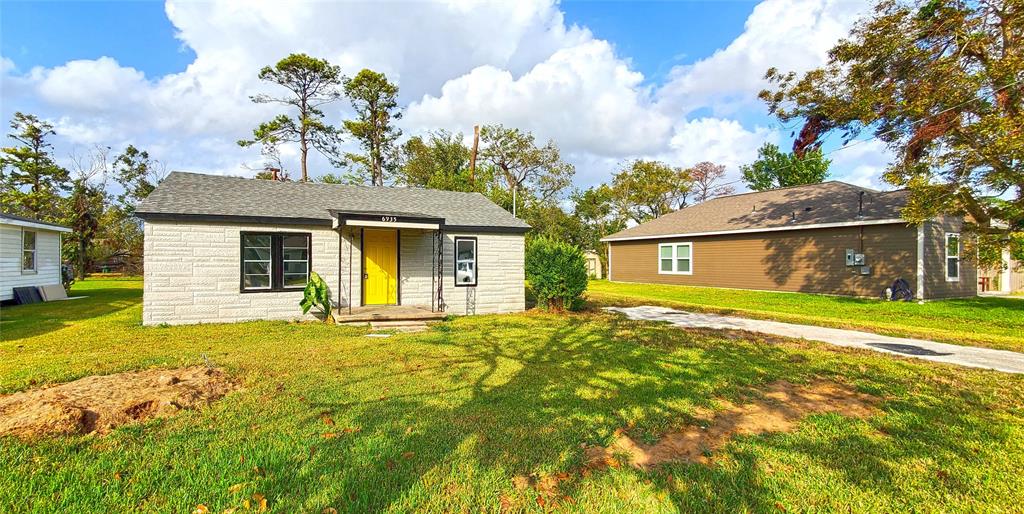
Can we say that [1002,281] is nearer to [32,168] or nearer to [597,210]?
[597,210]

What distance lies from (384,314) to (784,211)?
1756cm

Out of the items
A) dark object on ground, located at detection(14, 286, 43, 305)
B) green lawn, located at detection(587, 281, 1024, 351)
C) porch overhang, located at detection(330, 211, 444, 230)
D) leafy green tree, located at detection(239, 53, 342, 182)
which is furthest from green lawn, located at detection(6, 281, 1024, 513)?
leafy green tree, located at detection(239, 53, 342, 182)

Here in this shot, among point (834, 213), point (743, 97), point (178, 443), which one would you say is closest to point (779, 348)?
point (178, 443)

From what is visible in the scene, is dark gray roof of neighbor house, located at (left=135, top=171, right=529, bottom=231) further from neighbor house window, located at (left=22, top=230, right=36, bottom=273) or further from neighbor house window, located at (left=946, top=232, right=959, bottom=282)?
neighbor house window, located at (left=946, top=232, right=959, bottom=282)

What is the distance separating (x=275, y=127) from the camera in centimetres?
2553

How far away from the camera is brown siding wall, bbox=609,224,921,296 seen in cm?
1426

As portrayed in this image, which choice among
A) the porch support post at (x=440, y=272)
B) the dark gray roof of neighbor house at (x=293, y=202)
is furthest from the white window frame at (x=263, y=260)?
the porch support post at (x=440, y=272)

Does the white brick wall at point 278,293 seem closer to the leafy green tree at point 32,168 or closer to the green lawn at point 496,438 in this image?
the green lawn at point 496,438

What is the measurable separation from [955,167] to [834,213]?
540 centimetres

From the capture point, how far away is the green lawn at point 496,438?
8.84 ft

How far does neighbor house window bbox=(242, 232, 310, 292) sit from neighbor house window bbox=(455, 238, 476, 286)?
3678mm

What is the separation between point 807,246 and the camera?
16.5 metres

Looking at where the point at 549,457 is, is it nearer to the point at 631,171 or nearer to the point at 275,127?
the point at 275,127

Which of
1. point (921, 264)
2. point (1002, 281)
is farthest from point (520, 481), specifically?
point (1002, 281)
